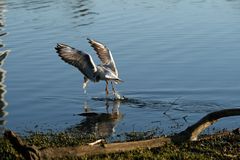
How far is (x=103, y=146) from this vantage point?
8344 millimetres

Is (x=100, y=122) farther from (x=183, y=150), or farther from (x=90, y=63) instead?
(x=183, y=150)

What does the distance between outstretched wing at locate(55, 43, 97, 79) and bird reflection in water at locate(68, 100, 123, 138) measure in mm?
959

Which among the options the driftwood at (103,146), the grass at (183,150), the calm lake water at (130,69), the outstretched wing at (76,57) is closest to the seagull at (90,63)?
the outstretched wing at (76,57)

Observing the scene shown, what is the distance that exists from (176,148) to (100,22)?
1992 centimetres

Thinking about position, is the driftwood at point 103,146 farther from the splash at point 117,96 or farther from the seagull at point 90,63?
the splash at point 117,96

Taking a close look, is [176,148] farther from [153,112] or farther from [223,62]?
[223,62]

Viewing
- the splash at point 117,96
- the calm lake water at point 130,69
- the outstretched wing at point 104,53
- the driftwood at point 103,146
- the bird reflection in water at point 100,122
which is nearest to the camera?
the driftwood at point 103,146

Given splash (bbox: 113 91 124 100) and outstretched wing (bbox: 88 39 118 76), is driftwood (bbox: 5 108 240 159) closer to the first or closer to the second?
splash (bbox: 113 91 124 100)

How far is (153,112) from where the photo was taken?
13141 mm

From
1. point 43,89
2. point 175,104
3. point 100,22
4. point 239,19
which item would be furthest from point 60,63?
point 239,19

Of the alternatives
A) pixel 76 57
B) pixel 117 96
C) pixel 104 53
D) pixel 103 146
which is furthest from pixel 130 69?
pixel 103 146

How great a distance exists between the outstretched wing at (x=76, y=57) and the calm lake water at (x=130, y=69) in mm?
951

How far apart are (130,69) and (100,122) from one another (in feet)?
17.8

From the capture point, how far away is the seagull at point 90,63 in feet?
44.8
